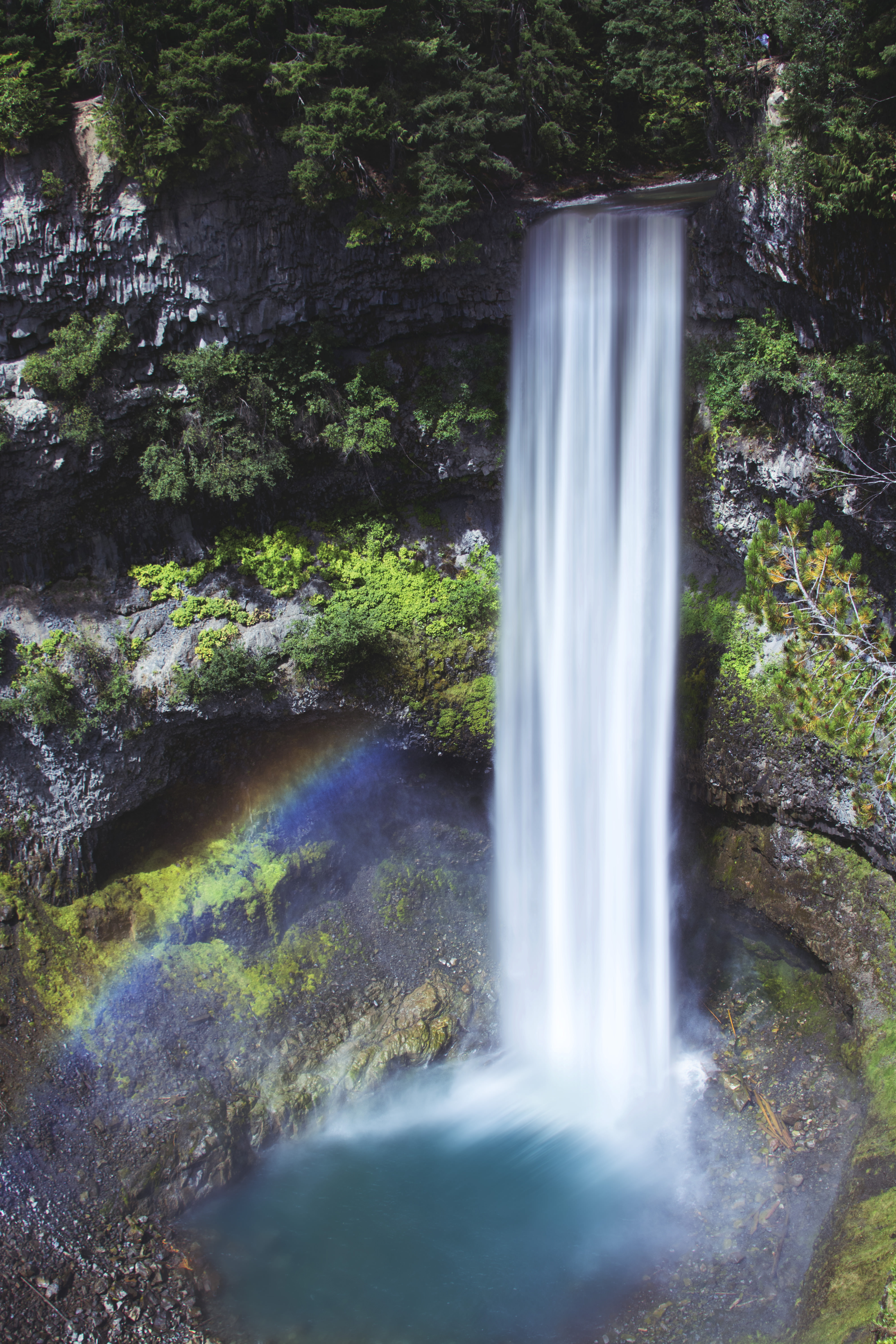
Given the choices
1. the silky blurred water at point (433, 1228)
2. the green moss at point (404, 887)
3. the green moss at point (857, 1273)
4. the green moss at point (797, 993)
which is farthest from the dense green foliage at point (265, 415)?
the green moss at point (857, 1273)

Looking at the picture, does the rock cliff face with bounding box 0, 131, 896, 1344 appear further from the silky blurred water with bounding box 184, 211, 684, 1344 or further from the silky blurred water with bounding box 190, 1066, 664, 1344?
the silky blurred water with bounding box 190, 1066, 664, 1344

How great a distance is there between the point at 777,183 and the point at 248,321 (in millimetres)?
8635

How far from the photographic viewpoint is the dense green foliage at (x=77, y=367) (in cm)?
1306

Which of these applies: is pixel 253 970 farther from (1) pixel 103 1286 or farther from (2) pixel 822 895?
(2) pixel 822 895

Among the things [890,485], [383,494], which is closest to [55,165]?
[383,494]

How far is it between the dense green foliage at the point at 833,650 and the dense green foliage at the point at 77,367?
430 inches

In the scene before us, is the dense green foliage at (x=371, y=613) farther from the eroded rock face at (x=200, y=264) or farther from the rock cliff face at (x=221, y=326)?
the eroded rock face at (x=200, y=264)

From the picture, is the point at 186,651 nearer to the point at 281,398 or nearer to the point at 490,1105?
the point at 281,398

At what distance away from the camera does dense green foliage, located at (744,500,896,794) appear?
9.63 m

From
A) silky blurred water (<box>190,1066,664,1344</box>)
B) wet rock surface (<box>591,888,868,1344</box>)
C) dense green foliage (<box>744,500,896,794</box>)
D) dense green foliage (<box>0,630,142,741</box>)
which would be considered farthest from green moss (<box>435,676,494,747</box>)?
silky blurred water (<box>190,1066,664,1344</box>)

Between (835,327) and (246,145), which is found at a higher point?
(246,145)

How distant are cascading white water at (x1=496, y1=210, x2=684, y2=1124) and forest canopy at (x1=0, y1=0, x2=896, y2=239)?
2.11 m

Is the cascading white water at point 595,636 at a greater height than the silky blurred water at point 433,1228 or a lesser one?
greater

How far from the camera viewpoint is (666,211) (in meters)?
13.9
